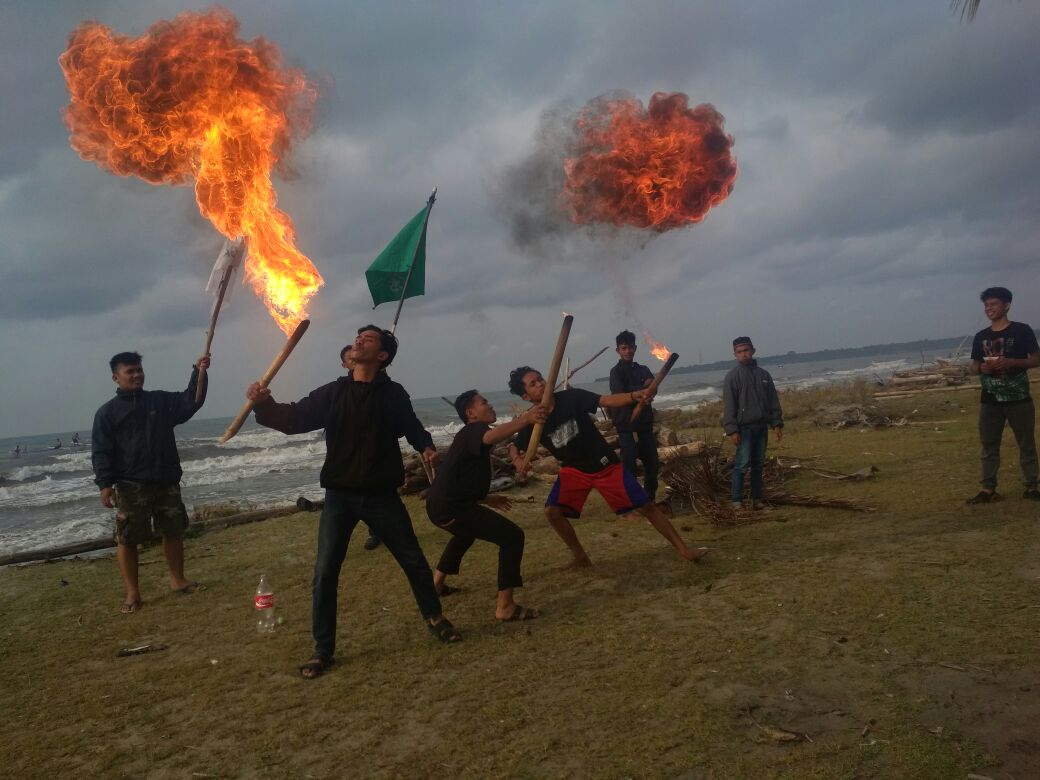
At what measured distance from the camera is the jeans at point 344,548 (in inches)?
176

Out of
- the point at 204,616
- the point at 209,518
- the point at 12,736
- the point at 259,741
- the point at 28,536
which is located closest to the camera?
the point at 259,741

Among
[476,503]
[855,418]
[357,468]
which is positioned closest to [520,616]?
[476,503]

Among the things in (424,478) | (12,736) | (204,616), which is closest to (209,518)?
(424,478)

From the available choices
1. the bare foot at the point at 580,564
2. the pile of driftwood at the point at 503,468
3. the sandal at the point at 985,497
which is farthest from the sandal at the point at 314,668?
the sandal at the point at 985,497

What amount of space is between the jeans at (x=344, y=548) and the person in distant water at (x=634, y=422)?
419 cm

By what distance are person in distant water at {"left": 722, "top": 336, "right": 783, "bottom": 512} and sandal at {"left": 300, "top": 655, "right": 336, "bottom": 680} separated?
213 inches

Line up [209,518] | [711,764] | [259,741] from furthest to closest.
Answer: [209,518], [259,741], [711,764]

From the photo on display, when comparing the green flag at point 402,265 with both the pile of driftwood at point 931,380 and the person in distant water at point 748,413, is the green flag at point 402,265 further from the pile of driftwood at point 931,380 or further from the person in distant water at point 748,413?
the pile of driftwood at point 931,380

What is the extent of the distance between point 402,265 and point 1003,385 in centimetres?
724

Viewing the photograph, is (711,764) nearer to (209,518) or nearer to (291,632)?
(291,632)

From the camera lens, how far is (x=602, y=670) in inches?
156

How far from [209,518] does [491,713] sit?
10.2 metres

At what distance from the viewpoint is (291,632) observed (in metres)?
5.25

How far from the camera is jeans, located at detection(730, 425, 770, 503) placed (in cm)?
809
